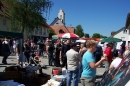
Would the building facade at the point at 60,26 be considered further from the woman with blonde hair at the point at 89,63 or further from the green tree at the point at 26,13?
the woman with blonde hair at the point at 89,63

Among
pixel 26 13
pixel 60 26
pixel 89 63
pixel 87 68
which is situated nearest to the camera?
pixel 89 63

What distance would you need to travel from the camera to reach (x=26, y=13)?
96.3 feet

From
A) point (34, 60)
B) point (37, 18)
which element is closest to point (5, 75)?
Answer: point (34, 60)

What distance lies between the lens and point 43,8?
102ft

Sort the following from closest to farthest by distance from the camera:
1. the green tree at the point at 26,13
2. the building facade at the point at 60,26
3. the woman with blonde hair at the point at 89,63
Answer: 1. the woman with blonde hair at the point at 89,63
2. the green tree at the point at 26,13
3. the building facade at the point at 60,26

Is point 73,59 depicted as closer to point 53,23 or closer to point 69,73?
point 69,73

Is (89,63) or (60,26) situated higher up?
(60,26)

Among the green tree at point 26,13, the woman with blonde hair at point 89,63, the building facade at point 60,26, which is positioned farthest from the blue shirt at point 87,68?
the building facade at point 60,26

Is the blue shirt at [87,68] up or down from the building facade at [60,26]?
down

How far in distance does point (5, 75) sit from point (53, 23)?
258 feet

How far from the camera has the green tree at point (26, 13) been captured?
2931cm

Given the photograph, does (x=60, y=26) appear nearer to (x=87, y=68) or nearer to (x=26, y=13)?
(x=26, y=13)

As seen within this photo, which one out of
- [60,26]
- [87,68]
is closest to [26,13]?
[87,68]

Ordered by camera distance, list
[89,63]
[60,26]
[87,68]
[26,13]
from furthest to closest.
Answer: [60,26] → [26,13] → [87,68] → [89,63]
